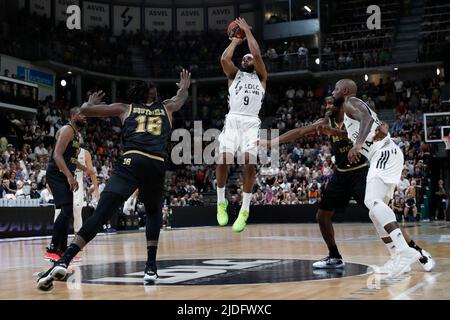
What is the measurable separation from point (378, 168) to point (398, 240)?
0.83 m

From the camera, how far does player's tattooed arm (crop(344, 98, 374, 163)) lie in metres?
6.91

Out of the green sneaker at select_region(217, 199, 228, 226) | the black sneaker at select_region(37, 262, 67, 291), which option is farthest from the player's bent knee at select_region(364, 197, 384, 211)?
the black sneaker at select_region(37, 262, 67, 291)

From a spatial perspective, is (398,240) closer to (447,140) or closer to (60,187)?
(60,187)

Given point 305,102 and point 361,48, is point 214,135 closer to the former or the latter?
point 305,102

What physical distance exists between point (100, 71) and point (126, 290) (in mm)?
27739

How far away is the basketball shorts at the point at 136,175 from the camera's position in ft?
22.2

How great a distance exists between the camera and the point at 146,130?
688cm

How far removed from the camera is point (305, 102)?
33562 mm

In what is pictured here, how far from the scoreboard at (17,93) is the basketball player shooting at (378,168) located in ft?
62.5

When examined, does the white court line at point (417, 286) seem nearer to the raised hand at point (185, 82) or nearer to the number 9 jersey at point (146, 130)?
the number 9 jersey at point (146, 130)

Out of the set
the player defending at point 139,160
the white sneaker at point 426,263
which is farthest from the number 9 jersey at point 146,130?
the white sneaker at point 426,263

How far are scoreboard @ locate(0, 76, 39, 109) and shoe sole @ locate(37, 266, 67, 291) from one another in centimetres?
1908

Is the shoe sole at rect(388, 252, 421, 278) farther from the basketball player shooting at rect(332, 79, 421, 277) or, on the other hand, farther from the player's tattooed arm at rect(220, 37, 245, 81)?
the player's tattooed arm at rect(220, 37, 245, 81)
